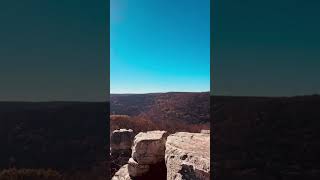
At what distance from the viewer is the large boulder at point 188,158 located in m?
7.81

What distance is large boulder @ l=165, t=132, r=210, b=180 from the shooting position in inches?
308

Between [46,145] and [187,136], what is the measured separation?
713 centimetres

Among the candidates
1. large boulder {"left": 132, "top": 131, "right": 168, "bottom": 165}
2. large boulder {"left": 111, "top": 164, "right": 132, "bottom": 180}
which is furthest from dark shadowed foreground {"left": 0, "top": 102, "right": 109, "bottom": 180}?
large boulder {"left": 111, "top": 164, "right": 132, "bottom": 180}

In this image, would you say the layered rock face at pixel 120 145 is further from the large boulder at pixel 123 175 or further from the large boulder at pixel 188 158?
the large boulder at pixel 188 158

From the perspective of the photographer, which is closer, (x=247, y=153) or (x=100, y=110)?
(x=100, y=110)

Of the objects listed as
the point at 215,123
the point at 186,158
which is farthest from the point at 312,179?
the point at 186,158

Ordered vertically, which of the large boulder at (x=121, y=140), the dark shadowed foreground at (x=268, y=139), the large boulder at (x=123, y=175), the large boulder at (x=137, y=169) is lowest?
the large boulder at (x=123, y=175)

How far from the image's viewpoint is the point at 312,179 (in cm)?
584

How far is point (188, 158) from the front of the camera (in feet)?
27.9

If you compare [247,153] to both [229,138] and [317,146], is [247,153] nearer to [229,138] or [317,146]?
[229,138]

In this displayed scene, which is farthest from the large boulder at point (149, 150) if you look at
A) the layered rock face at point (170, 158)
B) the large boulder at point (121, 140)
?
the large boulder at point (121, 140)

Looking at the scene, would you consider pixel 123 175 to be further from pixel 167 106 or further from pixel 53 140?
pixel 167 106

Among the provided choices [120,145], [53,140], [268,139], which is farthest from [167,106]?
[53,140]

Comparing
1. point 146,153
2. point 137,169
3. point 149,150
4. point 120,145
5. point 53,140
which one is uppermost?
point 53,140
